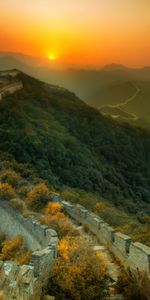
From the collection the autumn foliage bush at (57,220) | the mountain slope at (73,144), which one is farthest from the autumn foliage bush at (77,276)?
the mountain slope at (73,144)

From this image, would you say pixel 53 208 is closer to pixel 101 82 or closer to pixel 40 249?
pixel 40 249

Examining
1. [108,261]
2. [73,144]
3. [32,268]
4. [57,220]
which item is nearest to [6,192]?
[57,220]

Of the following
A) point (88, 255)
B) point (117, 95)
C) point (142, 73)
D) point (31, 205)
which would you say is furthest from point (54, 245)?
point (142, 73)

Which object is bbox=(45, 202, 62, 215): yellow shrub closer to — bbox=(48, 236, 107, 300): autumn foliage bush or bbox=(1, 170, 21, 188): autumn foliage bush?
bbox=(1, 170, 21, 188): autumn foliage bush

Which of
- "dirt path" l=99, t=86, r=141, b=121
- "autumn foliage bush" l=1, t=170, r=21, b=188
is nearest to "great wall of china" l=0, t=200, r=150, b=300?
"autumn foliage bush" l=1, t=170, r=21, b=188

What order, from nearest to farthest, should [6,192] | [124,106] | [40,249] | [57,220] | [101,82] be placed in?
[40,249]
[57,220]
[6,192]
[124,106]
[101,82]

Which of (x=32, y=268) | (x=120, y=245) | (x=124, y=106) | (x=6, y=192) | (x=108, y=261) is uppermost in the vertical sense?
(x=124, y=106)

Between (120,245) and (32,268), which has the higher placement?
(32,268)
